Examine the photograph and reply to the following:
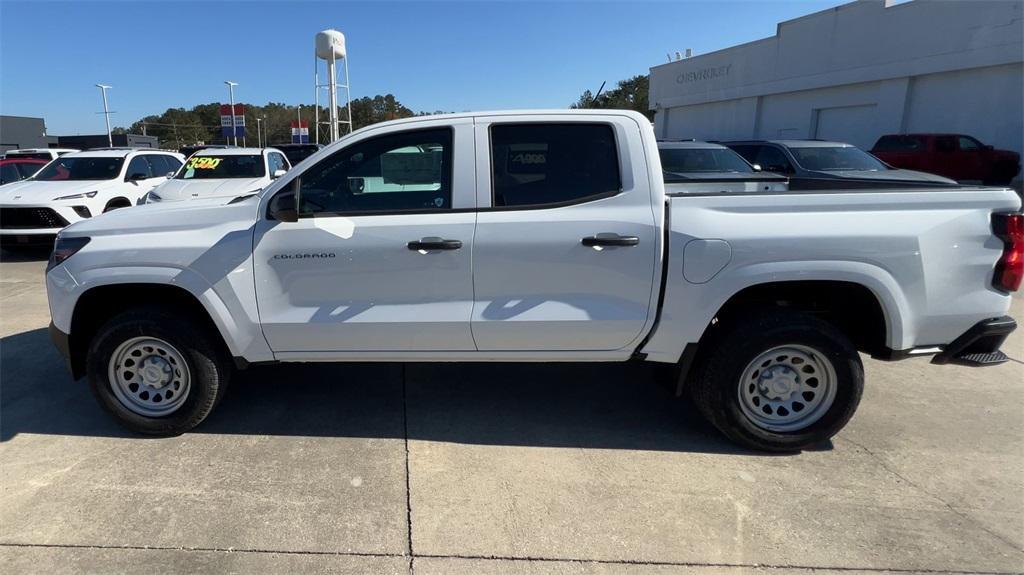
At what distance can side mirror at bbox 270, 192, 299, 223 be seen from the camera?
11.0 feet

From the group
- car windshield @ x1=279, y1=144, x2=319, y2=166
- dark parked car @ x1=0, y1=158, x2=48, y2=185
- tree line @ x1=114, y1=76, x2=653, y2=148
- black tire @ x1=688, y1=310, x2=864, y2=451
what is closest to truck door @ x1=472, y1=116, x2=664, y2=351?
black tire @ x1=688, y1=310, x2=864, y2=451

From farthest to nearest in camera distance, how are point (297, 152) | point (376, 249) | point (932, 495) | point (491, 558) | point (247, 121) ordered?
point (247, 121), point (297, 152), point (376, 249), point (932, 495), point (491, 558)

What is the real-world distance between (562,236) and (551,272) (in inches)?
8.1

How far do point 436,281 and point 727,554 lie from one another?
197 cm

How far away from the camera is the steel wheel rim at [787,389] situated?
137 inches

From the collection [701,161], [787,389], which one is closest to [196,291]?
[787,389]

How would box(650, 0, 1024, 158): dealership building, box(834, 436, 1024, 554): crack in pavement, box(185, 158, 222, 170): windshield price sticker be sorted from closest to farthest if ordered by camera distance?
1. box(834, 436, 1024, 554): crack in pavement
2. box(185, 158, 222, 170): windshield price sticker
3. box(650, 0, 1024, 158): dealership building

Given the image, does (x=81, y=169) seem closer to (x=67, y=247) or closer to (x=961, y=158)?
(x=67, y=247)

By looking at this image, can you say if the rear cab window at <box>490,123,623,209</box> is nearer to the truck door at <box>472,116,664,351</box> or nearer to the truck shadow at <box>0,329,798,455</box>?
the truck door at <box>472,116,664,351</box>

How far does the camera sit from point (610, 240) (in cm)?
328

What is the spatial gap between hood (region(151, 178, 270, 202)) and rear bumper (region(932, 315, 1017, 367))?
29.8ft

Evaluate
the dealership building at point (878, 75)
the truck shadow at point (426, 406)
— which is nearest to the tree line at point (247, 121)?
the dealership building at point (878, 75)

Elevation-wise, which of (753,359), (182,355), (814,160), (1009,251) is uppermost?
(814,160)

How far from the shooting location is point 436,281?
3.42m
